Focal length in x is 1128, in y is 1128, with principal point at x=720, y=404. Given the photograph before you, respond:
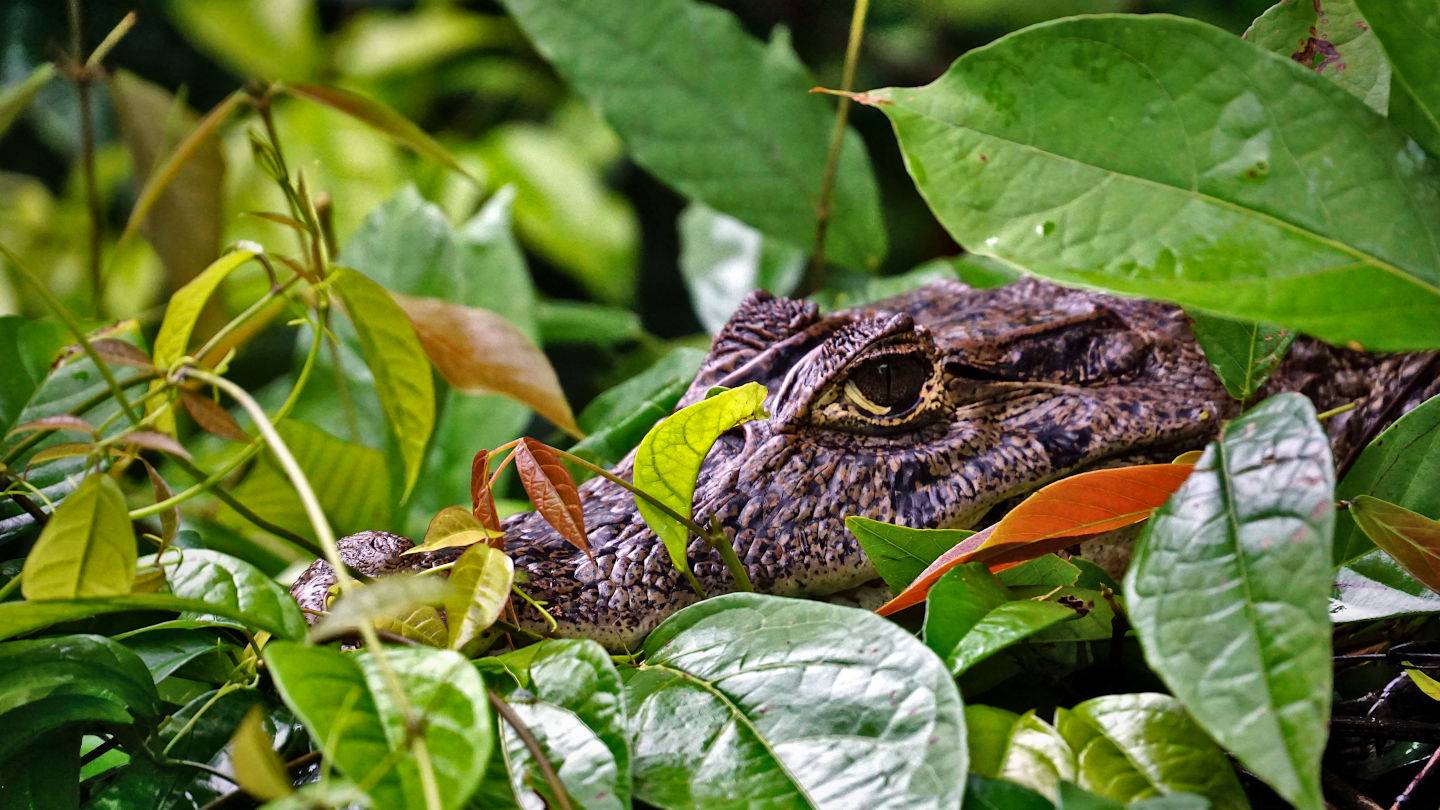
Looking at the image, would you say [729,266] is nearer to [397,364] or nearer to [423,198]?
[423,198]

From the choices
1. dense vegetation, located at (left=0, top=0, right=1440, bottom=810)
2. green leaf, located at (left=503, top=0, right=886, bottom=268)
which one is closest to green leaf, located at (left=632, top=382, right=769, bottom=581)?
dense vegetation, located at (left=0, top=0, right=1440, bottom=810)

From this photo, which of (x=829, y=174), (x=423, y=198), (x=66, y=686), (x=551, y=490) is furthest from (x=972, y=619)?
(x=423, y=198)

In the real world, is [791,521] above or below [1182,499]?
below

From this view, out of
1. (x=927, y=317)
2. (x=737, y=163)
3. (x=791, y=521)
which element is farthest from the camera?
(x=737, y=163)

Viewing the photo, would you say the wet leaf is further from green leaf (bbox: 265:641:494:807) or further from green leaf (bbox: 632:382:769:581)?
green leaf (bbox: 265:641:494:807)

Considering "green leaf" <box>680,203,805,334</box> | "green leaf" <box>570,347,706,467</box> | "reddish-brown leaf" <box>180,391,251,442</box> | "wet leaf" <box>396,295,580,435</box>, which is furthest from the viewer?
"green leaf" <box>680,203,805,334</box>

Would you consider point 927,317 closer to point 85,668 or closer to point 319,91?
point 319,91

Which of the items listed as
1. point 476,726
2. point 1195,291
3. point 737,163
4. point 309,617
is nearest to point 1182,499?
point 1195,291
